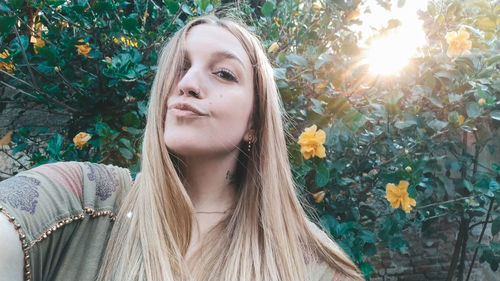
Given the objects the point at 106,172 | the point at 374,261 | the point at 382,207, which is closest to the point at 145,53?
the point at 106,172

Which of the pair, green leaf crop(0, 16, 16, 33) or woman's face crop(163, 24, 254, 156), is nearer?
woman's face crop(163, 24, 254, 156)

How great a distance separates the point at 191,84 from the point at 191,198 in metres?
0.37

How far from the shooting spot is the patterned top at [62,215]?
2.57 feet

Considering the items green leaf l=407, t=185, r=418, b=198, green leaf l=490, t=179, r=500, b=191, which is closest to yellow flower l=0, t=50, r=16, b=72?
green leaf l=407, t=185, r=418, b=198

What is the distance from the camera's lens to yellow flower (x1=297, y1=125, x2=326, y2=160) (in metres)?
1.42

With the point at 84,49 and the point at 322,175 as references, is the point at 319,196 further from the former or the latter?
the point at 84,49

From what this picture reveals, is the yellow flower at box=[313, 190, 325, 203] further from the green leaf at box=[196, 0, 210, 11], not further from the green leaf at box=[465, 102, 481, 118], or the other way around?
the green leaf at box=[196, 0, 210, 11]

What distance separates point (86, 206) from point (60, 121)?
1.73 metres

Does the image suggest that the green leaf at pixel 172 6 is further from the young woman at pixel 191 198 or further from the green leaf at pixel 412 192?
the green leaf at pixel 412 192

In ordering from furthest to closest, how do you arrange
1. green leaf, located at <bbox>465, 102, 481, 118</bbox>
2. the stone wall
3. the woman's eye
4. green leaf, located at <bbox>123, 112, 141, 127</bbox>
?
the stone wall < green leaf, located at <bbox>465, 102, 481, 118</bbox> < green leaf, located at <bbox>123, 112, 141, 127</bbox> < the woman's eye

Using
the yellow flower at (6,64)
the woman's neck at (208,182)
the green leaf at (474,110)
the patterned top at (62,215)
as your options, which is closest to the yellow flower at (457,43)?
the green leaf at (474,110)

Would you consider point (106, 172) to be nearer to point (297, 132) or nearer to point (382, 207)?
point (297, 132)

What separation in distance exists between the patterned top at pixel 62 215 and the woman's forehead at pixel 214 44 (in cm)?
45

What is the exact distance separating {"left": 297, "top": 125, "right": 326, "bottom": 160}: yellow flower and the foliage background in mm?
80
